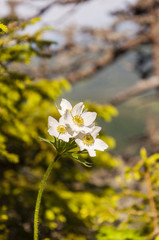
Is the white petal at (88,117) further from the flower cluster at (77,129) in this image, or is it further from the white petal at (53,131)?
the white petal at (53,131)

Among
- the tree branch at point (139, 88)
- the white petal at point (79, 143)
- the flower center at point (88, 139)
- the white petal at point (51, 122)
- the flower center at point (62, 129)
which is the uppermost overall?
the tree branch at point (139, 88)

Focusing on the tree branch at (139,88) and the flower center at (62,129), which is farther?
the tree branch at (139,88)

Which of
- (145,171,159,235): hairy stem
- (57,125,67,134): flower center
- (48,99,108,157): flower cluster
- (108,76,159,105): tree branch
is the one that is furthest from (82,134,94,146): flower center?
(108,76,159,105): tree branch

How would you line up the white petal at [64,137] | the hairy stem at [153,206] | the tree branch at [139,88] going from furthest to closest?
the tree branch at [139,88], the hairy stem at [153,206], the white petal at [64,137]

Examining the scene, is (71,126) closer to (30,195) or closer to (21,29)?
(21,29)

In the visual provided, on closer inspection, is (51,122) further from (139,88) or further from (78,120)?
(139,88)

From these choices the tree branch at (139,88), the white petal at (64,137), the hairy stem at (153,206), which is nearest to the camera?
the white petal at (64,137)

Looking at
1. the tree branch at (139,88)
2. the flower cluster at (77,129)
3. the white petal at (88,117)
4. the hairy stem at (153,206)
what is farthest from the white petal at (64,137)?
the tree branch at (139,88)
